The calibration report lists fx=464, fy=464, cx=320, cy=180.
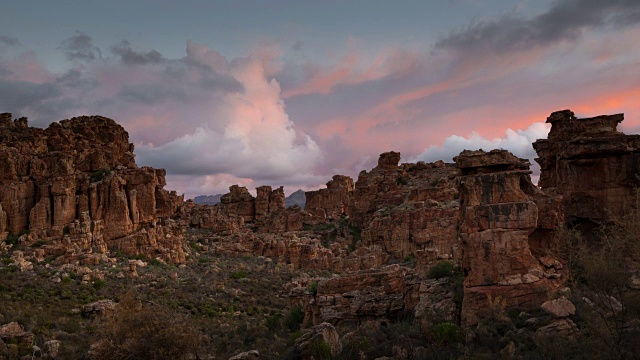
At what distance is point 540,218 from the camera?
62.4 feet

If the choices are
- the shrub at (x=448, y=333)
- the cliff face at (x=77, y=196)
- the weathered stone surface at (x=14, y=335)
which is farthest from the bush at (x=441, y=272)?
the cliff face at (x=77, y=196)

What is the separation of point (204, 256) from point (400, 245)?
849 inches

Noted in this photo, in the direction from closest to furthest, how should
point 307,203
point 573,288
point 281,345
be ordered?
point 573,288, point 281,345, point 307,203

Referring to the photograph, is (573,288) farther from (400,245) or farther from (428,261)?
(400,245)

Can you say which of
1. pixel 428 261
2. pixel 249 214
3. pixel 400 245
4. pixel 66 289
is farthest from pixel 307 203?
pixel 66 289

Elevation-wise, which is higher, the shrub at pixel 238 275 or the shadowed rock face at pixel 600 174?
the shadowed rock face at pixel 600 174

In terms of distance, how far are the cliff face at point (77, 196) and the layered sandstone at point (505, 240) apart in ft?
100

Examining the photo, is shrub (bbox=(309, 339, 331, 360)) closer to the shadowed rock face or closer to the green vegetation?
the shadowed rock face

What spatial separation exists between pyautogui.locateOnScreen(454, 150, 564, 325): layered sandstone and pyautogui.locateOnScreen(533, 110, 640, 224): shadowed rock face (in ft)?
8.62

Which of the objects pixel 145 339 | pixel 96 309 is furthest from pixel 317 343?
pixel 96 309

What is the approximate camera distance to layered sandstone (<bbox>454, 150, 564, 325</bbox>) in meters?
17.9

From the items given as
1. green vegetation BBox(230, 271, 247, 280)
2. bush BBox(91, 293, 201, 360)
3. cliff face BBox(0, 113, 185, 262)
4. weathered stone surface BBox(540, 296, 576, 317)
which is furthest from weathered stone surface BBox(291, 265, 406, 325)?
cliff face BBox(0, 113, 185, 262)

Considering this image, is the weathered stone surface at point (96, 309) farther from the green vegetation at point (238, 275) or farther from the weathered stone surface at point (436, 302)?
the weathered stone surface at point (436, 302)

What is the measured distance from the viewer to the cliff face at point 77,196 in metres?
37.4
